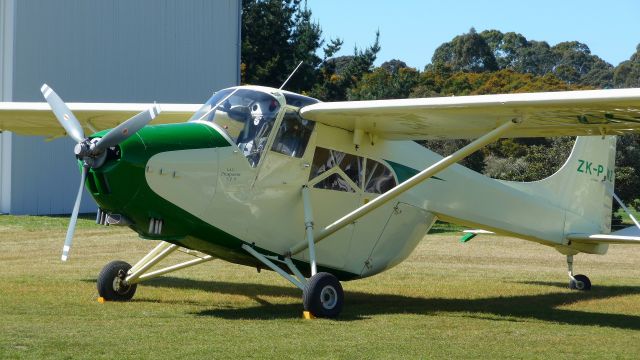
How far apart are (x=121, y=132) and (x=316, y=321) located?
10.1ft

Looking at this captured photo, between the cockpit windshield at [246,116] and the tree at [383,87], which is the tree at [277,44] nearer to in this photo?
the tree at [383,87]

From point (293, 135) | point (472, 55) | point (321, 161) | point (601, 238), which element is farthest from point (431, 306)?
point (472, 55)

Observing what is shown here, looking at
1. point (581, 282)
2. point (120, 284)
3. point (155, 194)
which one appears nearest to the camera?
point (155, 194)

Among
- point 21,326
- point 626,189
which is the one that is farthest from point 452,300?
point 626,189

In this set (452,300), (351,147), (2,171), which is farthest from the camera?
(2,171)

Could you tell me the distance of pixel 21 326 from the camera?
9688mm

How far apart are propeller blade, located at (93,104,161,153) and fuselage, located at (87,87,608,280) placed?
0.13 meters

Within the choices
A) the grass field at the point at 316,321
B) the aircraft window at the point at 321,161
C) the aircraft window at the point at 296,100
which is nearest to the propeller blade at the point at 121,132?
the grass field at the point at 316,321

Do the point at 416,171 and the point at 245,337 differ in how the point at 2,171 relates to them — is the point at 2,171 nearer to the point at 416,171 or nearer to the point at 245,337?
the point at 416,171

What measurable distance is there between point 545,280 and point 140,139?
9.78 metres

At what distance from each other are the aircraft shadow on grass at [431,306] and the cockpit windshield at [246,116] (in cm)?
205

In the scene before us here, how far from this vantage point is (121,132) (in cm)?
988

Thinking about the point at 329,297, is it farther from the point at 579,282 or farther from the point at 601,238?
the point at 579,282

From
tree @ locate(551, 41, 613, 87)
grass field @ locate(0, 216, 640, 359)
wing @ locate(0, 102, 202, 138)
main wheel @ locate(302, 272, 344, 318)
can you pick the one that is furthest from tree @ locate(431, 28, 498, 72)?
main wheel @ locate(302, 272, 344, 318)
